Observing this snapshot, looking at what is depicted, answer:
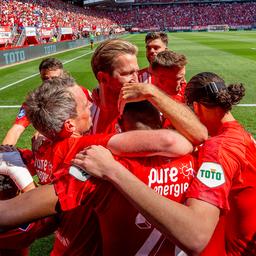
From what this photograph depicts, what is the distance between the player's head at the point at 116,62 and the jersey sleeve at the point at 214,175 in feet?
4.55

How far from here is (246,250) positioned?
255 cm

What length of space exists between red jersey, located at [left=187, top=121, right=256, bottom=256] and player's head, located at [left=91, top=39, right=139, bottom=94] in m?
1.10

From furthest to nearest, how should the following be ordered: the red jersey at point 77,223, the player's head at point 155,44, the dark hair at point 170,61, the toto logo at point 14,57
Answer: the toto logo at point 14,57 → the player's head at point 155,44 → the dark hair at point 170,61 → the red jersey at point 77,223

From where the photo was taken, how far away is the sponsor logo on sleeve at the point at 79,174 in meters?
1.85

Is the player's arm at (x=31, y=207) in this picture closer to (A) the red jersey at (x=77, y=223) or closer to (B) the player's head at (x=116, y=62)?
(A) the red jersey at (x=77, y=223)

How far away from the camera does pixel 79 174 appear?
1857mm

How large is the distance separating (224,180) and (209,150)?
0.19m

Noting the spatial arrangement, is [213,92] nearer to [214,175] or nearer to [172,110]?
[172,110]

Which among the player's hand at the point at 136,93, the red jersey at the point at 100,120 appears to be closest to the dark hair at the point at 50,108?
the player's hand at the point at 136,93

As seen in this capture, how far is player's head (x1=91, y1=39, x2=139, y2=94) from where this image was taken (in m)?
3.25

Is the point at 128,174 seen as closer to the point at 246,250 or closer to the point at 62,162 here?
the point at 62,162

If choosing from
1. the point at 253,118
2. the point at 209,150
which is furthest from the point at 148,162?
the point at 253,118

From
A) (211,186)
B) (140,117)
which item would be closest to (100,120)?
(140,117)

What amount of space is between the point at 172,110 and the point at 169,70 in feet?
8.19
